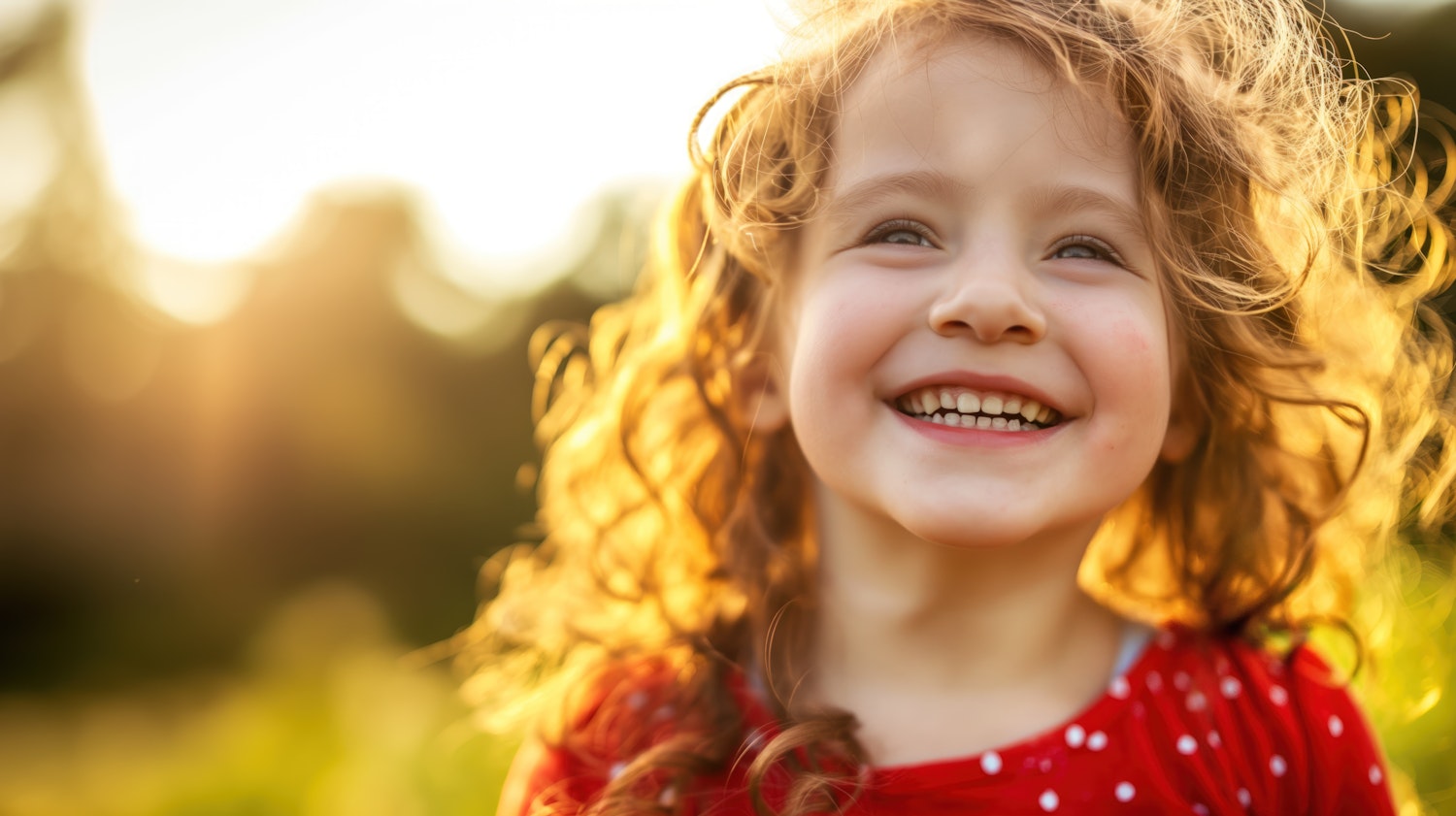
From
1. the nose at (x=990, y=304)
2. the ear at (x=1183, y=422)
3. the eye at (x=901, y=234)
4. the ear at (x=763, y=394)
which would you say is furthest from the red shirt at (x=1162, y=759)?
the eye at (x=901, y=234)

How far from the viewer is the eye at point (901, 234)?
4.41 ft

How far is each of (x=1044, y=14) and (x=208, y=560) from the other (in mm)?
3481

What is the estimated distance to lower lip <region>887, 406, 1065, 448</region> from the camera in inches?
51.8

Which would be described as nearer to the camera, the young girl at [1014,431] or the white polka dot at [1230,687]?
the young girl at [1014,431]

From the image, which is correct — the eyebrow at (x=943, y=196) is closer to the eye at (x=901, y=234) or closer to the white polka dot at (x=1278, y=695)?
the eye at (x=901, y=234)

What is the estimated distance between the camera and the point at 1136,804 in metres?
1.38

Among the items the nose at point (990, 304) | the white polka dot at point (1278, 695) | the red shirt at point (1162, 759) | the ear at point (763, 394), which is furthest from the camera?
the ear at point (763, 394)

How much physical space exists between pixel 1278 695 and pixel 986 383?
62cm

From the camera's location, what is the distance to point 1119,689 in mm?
1468

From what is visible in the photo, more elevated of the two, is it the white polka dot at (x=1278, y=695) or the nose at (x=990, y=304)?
the nose at (x=990, y=304)

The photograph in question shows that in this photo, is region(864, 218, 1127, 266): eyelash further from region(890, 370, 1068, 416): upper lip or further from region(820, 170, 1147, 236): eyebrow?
region(890, 370, 1068, 416): upper lip

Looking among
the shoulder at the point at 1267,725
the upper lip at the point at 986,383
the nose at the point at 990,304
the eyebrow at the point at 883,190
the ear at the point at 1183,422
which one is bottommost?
the shoulder at the point at 1267,725

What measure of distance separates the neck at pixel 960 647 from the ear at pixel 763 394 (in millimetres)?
206

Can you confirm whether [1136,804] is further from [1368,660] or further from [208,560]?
[208,560]
